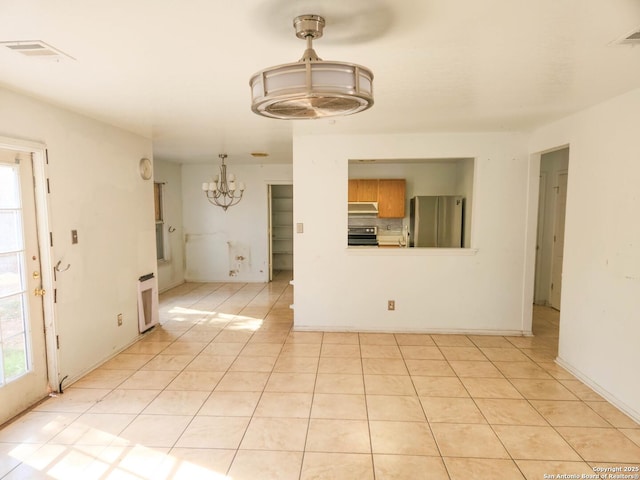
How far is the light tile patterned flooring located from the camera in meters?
2.08

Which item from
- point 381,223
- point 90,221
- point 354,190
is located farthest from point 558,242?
point 90,221

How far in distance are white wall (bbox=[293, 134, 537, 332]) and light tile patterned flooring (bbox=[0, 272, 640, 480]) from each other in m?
0.36

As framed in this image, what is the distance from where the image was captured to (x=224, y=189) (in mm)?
5836

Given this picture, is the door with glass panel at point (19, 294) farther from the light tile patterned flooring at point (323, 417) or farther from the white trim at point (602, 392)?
the white trim at point (602, 392)

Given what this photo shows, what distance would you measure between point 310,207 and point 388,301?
1.42 m

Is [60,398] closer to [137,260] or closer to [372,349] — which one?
[137,260]

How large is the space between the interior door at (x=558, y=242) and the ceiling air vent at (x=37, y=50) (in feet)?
18.3

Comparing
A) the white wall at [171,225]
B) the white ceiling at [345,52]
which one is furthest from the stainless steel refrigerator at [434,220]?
the white wall at [171,225]

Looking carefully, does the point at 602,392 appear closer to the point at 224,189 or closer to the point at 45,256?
the point at 45,256

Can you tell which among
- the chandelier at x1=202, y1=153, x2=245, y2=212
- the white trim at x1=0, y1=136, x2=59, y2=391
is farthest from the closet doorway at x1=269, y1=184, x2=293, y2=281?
the white trim at x1=0, y1=136, x2=59, y2=391

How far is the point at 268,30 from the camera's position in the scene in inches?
65.8

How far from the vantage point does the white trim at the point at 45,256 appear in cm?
273

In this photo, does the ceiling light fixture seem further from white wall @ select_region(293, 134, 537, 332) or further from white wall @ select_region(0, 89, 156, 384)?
white wall @ select_region(293, 134, 537, 332)

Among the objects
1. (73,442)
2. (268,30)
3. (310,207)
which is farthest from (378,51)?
(73,442)
